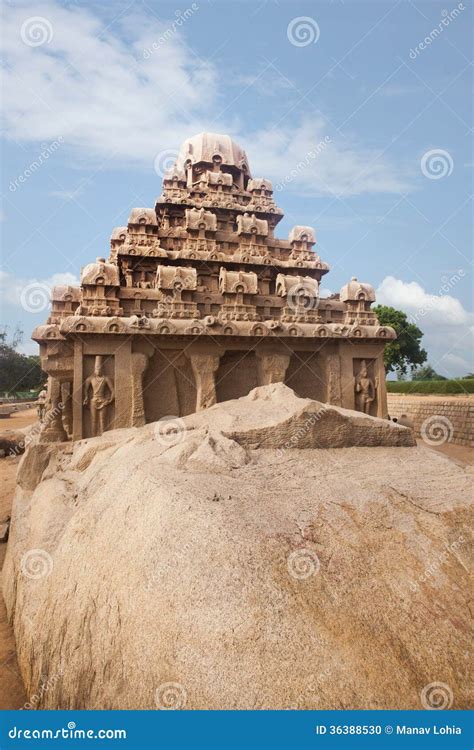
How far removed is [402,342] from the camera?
41.7 m

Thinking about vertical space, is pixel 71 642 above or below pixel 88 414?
below

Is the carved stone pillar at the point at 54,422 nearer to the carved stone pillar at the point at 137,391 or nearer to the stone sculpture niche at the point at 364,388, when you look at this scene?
the carved stone pillar at the point at 137,391

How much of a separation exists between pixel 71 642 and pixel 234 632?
5.71 feet

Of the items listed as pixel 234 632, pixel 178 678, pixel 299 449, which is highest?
pixel 299 449

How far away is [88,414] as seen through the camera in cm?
894

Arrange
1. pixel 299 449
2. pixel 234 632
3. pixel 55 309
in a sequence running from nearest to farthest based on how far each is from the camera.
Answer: pixel 234 632
pixel 299 449
pixel 55 309

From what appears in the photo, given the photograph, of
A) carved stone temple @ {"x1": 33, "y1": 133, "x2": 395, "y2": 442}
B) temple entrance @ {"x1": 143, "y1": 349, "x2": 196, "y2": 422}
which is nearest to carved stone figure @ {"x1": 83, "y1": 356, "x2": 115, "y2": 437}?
carved stone temple @ {"x1": 33, "y1": 133, "x2": 395, "y2": 442}

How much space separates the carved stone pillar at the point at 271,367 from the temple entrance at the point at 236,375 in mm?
213

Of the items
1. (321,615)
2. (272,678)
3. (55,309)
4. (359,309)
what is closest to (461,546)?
(321,615)

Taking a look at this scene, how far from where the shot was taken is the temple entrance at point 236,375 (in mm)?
10000

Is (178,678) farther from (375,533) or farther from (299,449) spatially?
(299,449)

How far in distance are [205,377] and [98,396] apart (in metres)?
2.11

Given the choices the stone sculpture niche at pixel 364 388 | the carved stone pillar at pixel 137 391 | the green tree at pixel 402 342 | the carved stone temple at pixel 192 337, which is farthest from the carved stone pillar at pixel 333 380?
the green tree at pixel 402 342

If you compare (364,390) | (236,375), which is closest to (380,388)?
(364,390)
